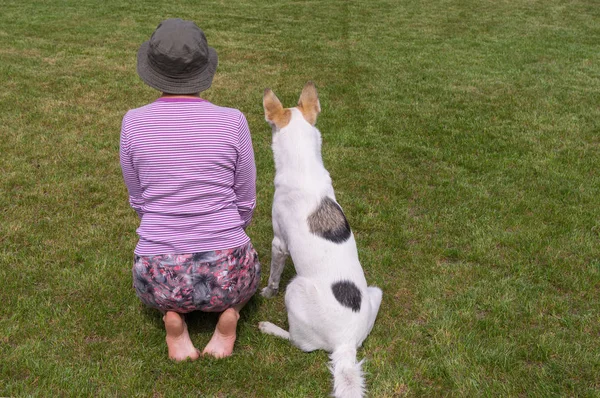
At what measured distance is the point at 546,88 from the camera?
1052 cm

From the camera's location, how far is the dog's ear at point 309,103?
4238mm

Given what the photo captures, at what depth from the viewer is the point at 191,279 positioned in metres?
3.44

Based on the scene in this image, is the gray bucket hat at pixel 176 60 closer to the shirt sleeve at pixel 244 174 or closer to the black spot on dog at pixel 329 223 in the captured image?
the shirt sleeve at pixel 244 174

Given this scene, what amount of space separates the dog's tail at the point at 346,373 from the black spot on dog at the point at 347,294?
26 centimetres

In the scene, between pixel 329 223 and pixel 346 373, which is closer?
pixel 346 373

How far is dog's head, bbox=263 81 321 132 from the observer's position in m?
4.20

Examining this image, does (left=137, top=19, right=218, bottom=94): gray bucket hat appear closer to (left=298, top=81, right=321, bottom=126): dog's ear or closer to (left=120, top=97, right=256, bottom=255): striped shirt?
(left=120, top=97, right=256, bottom=255): striped shirt

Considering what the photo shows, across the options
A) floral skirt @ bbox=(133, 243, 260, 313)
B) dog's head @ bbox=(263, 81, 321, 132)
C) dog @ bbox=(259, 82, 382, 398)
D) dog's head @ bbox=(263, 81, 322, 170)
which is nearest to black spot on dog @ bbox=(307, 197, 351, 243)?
dog @ bbox=(259, 82, 382, 398)

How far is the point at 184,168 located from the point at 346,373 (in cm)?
153

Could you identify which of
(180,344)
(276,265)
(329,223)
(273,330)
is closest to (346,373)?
(273,330)

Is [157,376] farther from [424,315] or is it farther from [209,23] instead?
[209,23]

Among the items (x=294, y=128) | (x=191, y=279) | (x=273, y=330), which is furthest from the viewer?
(x=294, y=128)

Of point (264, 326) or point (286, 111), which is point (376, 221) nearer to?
point (286, 111)

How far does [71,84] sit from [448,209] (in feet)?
22.3
